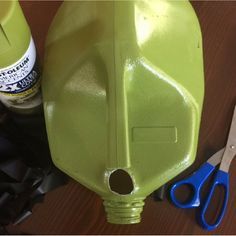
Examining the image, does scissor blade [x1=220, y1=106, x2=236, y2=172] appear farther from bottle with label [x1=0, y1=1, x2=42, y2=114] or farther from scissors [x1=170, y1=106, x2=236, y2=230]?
bottle with label [x1=0, y1=1, x2=42, y2=114]

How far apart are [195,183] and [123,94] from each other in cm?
15

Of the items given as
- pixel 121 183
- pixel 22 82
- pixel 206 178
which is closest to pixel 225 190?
pixel 206 178

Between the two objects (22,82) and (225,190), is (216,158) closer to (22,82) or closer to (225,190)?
(225,190)

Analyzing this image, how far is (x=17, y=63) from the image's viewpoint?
0.99ft

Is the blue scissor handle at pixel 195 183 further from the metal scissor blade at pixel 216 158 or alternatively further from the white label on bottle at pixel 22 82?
the white label on bottle at pixel 22 82

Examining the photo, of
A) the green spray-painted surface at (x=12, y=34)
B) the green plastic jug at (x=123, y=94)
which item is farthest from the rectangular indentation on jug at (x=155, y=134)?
the green spray-painted surface at (x=12, y=34)

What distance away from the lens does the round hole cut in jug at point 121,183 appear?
34cm

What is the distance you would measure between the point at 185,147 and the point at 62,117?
0.35 feet

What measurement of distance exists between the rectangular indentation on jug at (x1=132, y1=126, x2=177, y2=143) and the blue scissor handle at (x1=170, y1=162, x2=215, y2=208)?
83mm


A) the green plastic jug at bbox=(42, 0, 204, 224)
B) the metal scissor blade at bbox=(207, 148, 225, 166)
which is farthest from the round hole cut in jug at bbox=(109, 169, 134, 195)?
the metal scissor blade at bbox=(207, 148, 225, 166)

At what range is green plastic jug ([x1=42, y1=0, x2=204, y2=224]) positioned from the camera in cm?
30

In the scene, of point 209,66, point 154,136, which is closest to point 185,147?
point 154,136

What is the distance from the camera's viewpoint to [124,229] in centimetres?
40

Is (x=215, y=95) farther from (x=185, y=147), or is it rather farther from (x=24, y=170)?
(x=24, y=170)
